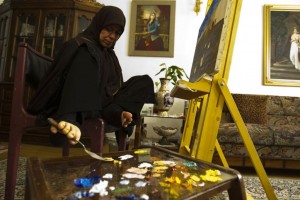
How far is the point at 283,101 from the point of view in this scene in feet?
7.92

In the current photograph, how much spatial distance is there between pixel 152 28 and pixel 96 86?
80.7 inches

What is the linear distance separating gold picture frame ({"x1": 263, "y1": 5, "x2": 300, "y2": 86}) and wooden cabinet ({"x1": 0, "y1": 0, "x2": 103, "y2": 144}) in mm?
2029

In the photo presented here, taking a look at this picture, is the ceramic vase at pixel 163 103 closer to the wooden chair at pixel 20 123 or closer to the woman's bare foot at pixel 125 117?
the woman's bare foot at pixel 125 117

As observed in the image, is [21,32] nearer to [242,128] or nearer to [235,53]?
[235,53]

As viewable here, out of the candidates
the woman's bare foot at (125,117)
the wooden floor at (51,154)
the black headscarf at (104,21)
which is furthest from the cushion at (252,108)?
the black headscarf at (104,21)

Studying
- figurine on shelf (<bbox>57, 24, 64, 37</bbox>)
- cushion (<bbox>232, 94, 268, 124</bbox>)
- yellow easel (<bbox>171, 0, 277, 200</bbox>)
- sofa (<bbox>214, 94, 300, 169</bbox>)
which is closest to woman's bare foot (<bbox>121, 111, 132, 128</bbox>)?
yellow easel (<bbox>171, 0, 277, 200</bbox>)

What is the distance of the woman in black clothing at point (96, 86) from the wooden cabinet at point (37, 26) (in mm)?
1404

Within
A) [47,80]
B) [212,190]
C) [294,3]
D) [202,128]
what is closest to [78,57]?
[47,80]

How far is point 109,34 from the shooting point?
1.31m

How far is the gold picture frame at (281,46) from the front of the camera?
274 cm

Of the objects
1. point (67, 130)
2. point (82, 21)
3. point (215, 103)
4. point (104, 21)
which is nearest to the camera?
point (67, 130)

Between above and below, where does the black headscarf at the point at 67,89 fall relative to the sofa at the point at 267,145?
above

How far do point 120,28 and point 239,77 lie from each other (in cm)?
193

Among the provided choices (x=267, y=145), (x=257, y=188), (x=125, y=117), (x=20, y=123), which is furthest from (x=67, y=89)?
(x=267, y=145)
